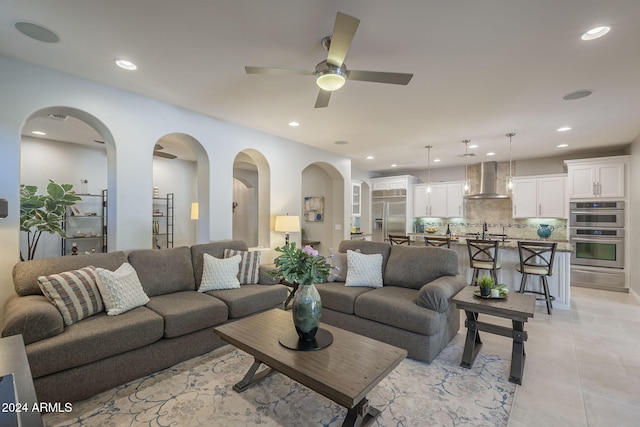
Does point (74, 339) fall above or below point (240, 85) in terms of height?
below

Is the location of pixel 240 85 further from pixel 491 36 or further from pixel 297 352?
pixel 297 352

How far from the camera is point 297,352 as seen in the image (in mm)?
1905

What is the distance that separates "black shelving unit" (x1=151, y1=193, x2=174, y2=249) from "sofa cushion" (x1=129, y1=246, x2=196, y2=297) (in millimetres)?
3656

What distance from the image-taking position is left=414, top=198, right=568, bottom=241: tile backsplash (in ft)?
21.3

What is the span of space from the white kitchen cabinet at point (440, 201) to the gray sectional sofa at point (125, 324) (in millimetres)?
5655

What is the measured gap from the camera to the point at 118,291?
2.50 m

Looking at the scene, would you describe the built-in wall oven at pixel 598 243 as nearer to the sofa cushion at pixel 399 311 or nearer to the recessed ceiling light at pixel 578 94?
the recessed ceiling light at pixel 578 94

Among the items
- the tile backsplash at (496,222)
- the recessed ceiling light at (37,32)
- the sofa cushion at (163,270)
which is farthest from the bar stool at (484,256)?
the recessed ceiling light at (37,32)

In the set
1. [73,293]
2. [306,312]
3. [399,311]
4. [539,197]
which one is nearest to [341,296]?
[399,311]

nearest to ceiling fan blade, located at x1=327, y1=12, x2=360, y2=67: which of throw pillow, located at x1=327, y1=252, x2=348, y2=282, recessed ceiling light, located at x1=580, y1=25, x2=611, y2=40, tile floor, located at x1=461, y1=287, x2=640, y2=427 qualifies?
recessed ceiling light, located at x1=580, y1=25, x2=611, y2=40

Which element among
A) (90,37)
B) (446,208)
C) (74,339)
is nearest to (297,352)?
(74,339)

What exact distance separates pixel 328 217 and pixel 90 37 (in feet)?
17.6

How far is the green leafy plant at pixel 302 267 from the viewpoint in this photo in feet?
6.71

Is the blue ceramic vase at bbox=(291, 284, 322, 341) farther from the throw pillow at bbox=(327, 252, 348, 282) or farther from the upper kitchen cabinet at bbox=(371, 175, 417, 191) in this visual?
the upper kitchen cabinet at bbox=(371, 175, 417, 191)
